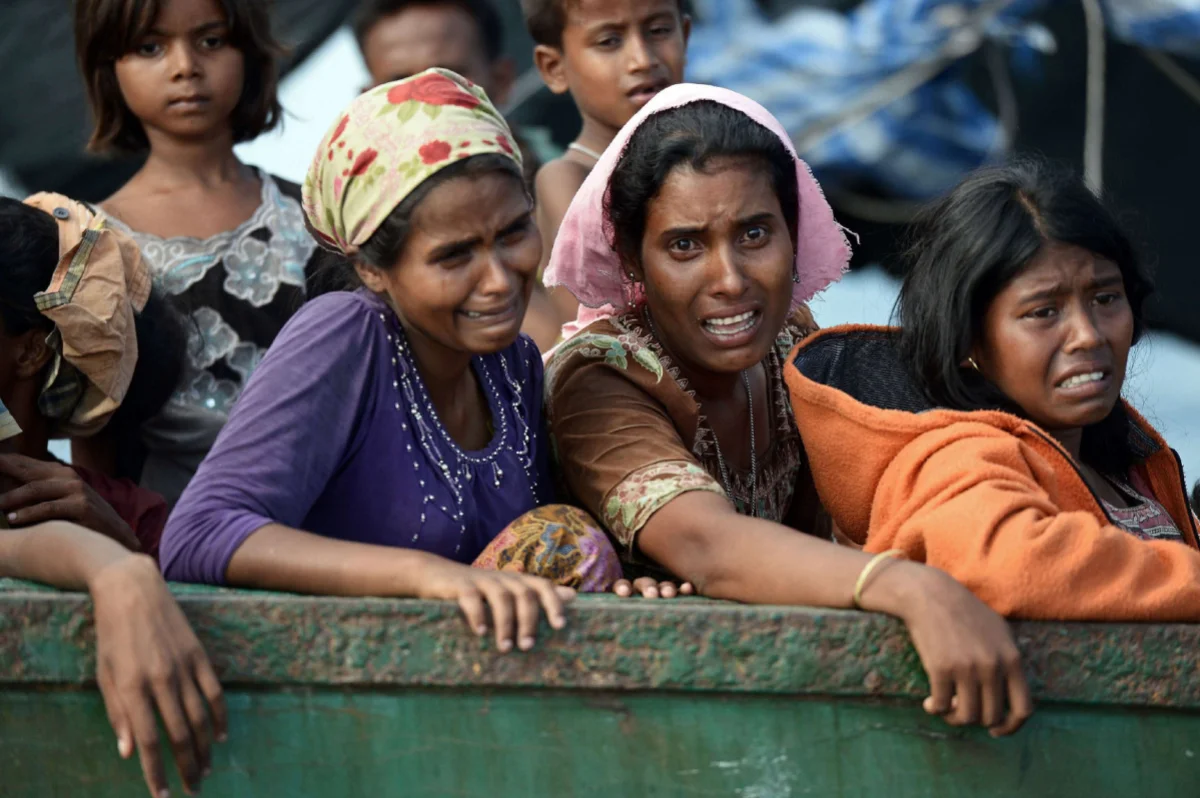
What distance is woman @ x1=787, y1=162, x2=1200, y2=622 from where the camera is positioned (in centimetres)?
231

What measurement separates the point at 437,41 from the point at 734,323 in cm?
202

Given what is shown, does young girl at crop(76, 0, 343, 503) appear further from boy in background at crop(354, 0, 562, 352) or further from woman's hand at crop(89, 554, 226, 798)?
woman's hand at crop(89, 554, 226, 798)

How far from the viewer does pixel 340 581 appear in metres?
2.23

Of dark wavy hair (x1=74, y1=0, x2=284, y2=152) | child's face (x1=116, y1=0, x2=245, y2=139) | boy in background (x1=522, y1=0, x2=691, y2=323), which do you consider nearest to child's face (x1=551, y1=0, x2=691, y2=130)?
boy in background (x1=522, y1=0, x2=691, y2=323)

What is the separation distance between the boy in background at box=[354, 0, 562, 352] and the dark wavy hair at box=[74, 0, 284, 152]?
603mm

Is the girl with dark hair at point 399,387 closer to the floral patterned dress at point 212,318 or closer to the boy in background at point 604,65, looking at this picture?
the floral patterned dress at point 212,318

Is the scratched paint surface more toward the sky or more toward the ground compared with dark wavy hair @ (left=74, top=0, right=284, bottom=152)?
more toward the ground

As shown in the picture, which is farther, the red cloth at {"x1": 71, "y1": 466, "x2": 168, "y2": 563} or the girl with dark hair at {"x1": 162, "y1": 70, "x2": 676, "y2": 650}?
the red cloth at {"x1": 71, "y1": 466, "x2": 168, "y2": 563}

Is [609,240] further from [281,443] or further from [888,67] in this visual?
[888,67]

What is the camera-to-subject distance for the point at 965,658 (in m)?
2.02

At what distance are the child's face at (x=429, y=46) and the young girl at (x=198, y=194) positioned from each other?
648 mm

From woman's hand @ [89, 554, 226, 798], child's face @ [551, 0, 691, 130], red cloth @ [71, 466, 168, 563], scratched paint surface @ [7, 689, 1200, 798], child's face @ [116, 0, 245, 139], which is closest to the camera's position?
woman's hand @ [89, 554, 226, 798]

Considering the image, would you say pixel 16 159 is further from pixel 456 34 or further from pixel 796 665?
pixel 796 665

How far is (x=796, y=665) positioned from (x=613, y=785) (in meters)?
0.30
